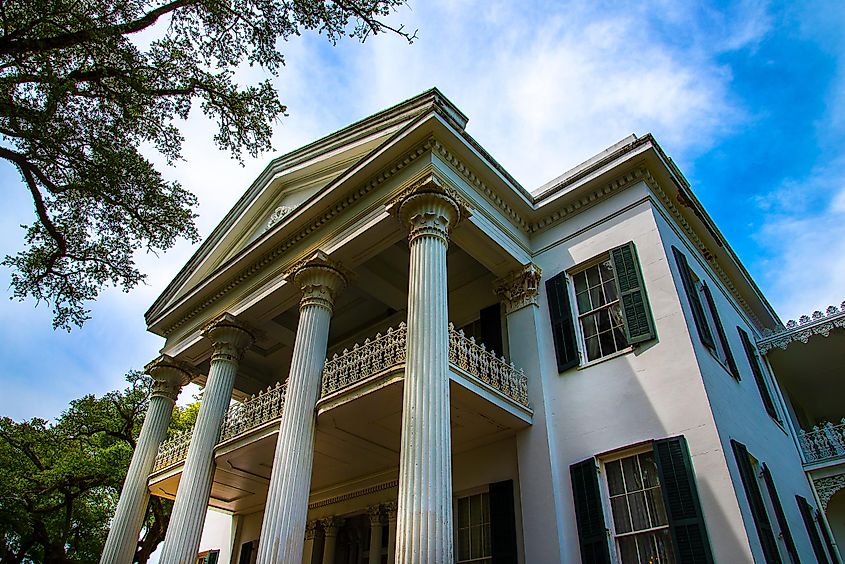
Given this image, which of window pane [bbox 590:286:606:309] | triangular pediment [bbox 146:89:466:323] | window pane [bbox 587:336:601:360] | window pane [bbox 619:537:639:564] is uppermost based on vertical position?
triangular pediment [bbox 146:89:466:323]

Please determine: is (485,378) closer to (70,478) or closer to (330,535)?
(330,535)

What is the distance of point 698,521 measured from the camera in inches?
333

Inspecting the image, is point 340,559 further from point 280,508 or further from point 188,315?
point 188,315

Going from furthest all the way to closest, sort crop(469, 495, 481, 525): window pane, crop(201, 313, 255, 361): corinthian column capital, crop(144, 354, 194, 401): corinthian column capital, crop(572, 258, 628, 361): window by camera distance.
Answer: crop(144, 354, 194, 401): corinthian column capital
crop(201, 313, 255, 361): corinthian column capital
crop(469, 495, 481, 525): window pane
crop(572, 258, 628, 361): window

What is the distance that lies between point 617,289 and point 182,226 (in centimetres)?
851

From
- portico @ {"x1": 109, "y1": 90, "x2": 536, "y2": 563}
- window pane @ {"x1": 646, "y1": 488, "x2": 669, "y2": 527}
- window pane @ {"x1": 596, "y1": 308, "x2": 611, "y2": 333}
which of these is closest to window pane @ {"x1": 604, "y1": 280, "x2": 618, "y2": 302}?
window pane @ {"x1": 596, "y1": 308, "x2": 611, "y2": 333}

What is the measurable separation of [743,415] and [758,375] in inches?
152

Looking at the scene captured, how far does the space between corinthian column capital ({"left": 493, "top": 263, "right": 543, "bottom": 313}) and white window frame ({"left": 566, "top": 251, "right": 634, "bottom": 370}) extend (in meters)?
0.73

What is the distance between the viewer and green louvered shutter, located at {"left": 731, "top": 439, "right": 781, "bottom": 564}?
862cm

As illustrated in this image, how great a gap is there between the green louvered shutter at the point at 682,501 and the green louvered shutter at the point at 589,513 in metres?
1.10

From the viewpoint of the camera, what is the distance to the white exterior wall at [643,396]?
28.3 ft

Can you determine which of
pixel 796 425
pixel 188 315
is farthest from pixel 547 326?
pixel 188 315

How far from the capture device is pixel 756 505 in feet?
29.8

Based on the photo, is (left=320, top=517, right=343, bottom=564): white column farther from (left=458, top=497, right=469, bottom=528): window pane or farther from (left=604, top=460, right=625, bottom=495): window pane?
(left=604, top=460, right=625, bottom=495): window pane
